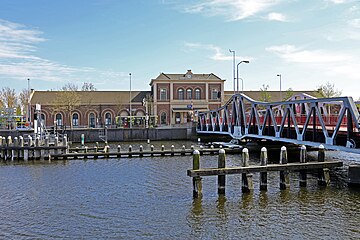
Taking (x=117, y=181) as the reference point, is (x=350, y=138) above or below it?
above

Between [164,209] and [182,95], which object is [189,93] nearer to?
[182,95]

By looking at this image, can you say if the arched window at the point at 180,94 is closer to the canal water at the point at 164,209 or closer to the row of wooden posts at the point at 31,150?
the row of wooden posts at the point at 31,150

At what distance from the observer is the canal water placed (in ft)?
47.6

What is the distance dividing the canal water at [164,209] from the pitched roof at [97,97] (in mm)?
57662

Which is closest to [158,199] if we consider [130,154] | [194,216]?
[194,216]

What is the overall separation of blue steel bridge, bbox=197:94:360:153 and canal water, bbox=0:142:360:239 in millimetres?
2470

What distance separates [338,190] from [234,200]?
601cm

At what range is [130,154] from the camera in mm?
36281

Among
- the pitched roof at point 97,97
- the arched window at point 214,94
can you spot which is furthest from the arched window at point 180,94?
the pitched roof at point 97,97

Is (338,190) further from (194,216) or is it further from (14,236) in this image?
(14,236)

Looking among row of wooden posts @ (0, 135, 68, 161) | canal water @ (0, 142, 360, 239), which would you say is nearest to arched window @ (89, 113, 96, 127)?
row of wooden posts @ (0, 135, 68, 161)

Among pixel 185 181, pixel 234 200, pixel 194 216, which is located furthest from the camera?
pixel 185 181

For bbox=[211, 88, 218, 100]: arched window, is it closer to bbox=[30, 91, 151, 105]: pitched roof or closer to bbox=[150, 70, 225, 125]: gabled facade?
bbox=[150, 70, 225, 125]: gabled facade

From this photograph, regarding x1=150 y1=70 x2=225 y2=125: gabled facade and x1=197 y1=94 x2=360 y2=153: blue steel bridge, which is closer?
x1=197 y1=94 x2=360 y2=153: blue steel bridge
